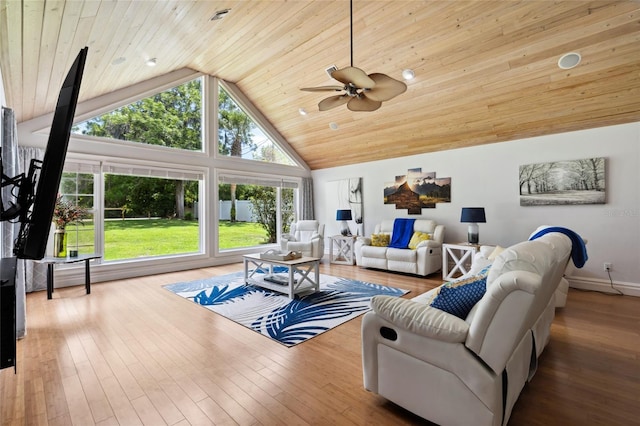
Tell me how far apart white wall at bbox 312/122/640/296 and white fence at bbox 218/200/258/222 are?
9.48ft

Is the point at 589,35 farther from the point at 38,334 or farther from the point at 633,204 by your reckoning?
the point at 38,334

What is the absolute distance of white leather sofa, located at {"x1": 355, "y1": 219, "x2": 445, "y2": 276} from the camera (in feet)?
16.4

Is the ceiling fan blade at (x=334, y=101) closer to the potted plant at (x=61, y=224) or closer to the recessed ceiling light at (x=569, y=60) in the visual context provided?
the recessed ceiling light at (x=569, y=60)

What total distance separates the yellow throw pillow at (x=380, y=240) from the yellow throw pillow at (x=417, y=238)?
458mm

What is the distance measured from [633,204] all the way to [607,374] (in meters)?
3.02

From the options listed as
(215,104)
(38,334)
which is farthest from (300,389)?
(215,104)

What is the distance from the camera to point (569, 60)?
A: 336 cm

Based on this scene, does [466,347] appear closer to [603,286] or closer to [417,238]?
[417,238]

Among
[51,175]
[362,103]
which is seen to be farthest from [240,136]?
[51,175]

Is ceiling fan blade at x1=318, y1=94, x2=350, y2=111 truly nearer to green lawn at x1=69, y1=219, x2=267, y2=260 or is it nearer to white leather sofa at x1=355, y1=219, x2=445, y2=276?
white leather sofa at x1=355, y1=219, x2=445, y2=276

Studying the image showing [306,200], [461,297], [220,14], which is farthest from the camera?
[306,200]

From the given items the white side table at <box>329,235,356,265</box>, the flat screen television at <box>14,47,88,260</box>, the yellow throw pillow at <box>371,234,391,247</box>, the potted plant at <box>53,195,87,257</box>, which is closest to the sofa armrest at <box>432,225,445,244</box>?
the yellow throw pillow at <box>371,234,391,247</box>

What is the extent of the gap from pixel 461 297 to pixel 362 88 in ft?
6.92

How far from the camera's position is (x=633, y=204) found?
391 cm
